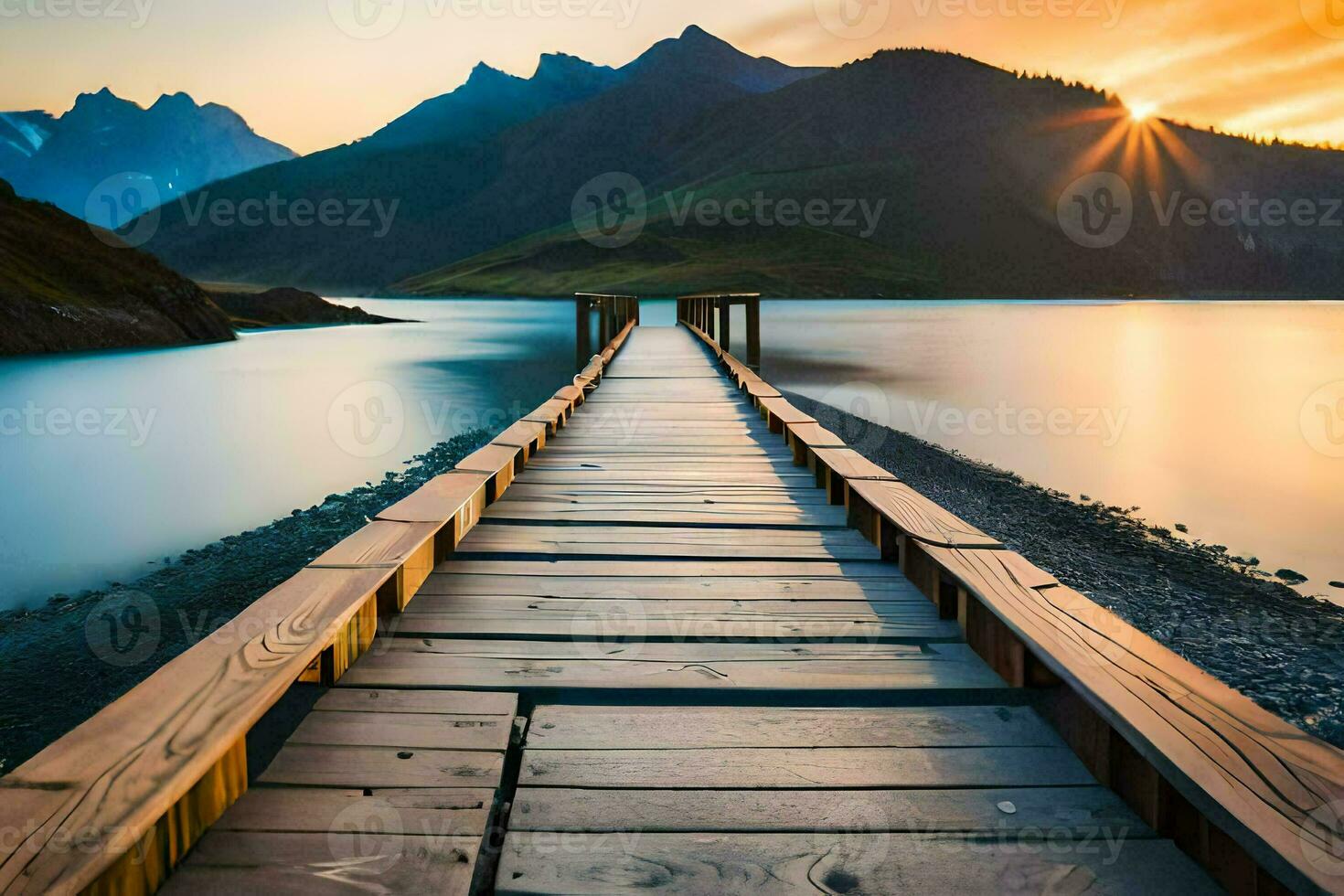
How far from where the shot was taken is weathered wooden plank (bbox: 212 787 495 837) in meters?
1.67

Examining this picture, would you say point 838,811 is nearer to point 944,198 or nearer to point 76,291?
point 76,291

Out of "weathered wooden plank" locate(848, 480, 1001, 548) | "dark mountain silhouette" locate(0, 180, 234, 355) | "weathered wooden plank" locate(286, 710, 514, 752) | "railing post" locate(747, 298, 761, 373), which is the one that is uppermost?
"dark mountain silhouette" locate(0, 180, 234, 355)

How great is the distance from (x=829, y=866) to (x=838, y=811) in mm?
166

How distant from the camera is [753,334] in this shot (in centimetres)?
1596

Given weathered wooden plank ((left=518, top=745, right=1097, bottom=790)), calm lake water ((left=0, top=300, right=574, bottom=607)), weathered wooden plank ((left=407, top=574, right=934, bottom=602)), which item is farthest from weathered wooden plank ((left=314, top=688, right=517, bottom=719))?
calm lake water ((left=0, top=300, right=574, bottom=607))

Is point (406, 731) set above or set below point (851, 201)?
below

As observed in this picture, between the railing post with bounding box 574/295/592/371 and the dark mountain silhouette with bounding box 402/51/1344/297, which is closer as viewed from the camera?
the railing post with bounding box 574/295/592/371

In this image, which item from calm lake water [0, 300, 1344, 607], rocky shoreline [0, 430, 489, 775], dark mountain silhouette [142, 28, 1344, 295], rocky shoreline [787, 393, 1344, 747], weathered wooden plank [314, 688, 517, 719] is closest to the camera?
weathered wooden plank [314, 688, 517, 719]

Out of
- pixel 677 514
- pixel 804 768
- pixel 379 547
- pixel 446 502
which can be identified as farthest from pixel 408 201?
pixel 804 768

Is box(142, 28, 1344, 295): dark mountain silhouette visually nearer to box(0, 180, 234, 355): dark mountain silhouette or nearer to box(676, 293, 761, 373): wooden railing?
box(0, 180, 234, 355): dark mountain silhouette

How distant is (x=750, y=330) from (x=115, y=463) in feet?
34.5

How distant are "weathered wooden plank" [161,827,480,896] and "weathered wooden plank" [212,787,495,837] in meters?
0.03

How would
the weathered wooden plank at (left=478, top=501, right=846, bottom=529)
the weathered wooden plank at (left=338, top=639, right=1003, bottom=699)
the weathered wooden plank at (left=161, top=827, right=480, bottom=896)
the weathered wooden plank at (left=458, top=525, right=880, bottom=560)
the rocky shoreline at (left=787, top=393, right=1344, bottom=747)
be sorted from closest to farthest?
the weathered wooden plank at (left=161, top=827, right=480, bottom=896) → the weathered wooden plank at (left=338, top=639, right=1003, bottom=699) → the weathered wooden plank at (left=458, top=525, right=880, bottom=560) → the weathered wooden plank at (left=478, top=501, right=846, bottom=529) → the rocky shoreline at (left=787, top=393, right=1344, bottom=747)

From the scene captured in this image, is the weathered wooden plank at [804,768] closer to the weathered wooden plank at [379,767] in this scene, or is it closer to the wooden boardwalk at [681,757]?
the wooden boardwalk at [681,757]
